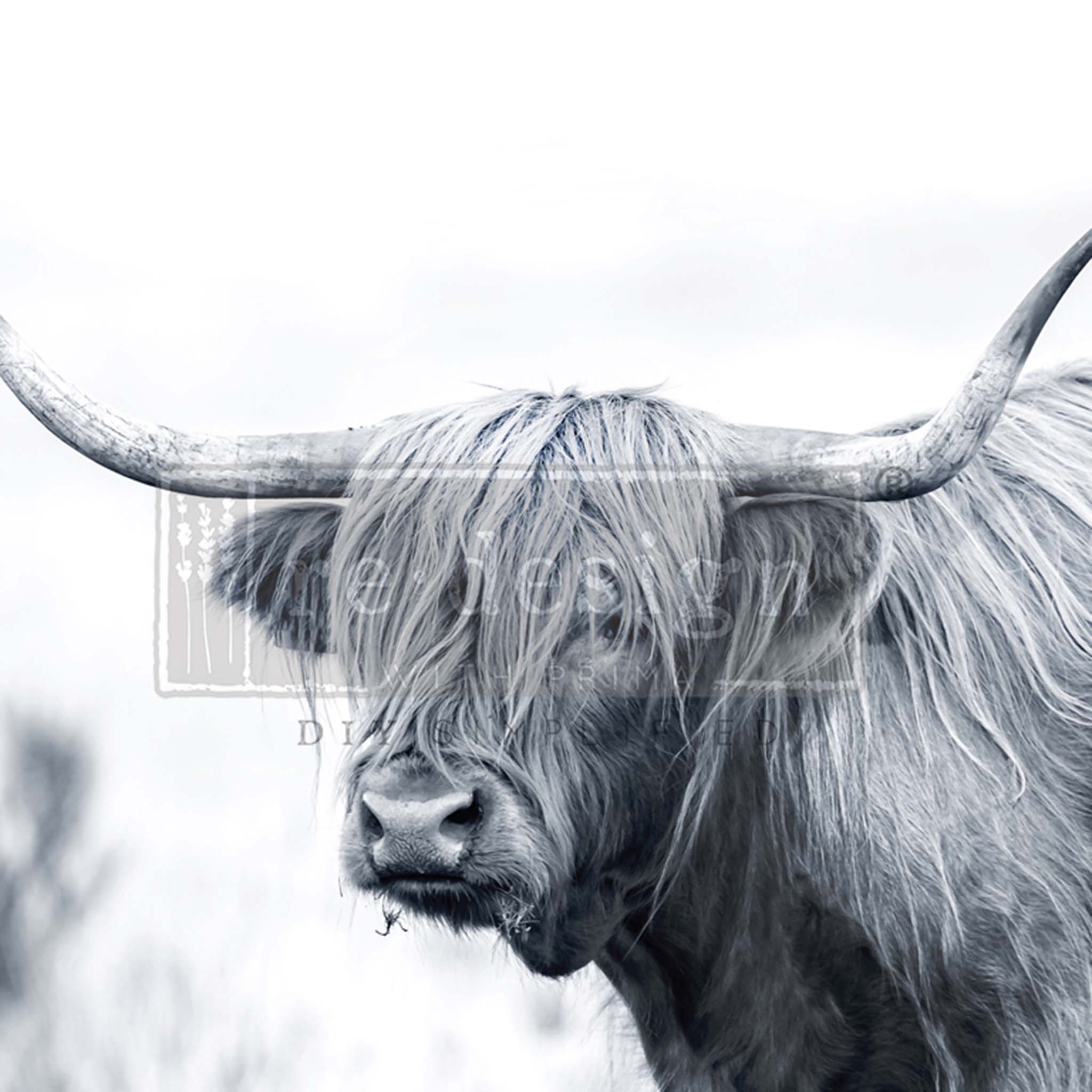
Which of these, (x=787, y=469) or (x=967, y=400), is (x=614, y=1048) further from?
(x=967, y=400)

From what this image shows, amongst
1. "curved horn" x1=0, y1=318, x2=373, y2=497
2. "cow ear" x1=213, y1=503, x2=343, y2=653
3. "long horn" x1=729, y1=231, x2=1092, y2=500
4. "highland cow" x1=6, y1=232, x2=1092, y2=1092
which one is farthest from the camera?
"cow ear" x1=213, y1=503, x2=343, y2=653

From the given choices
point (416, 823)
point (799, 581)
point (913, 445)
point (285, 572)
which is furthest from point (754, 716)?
point (285, 572)

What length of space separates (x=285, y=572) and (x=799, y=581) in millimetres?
967

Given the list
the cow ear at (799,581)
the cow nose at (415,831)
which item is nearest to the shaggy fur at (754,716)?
the cow ear at (799,581)

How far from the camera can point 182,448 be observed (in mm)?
2744

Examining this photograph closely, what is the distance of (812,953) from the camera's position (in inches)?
111

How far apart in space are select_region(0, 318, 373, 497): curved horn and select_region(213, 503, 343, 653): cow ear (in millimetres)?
95

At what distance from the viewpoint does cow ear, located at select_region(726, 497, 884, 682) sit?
260 cm

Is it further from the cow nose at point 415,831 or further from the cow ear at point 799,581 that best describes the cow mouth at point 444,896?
the cow ear at point 799,581

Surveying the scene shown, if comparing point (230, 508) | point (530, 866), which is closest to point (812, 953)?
point (530, 866)

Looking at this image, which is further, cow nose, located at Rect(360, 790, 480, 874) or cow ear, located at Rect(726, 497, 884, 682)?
cow ear, located at Rect(726, 497, 884, 682)

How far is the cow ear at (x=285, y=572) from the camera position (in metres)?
2.94

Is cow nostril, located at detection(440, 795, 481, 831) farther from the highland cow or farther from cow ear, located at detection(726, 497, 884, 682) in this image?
cow ear, located at detection(726, 497, 884, 682)

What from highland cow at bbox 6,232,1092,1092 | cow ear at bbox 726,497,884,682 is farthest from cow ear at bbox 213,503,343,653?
cow ear at bbox 726,497,884,682
